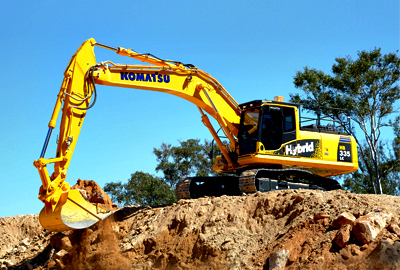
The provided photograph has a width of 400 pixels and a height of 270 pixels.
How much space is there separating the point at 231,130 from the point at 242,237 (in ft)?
16.5

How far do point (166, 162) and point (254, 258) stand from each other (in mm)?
25645

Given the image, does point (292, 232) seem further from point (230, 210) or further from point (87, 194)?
point (87, 194)

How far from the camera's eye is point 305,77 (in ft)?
95.7

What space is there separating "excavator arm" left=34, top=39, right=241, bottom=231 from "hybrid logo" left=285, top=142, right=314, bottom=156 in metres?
1.84

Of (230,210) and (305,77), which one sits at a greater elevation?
(305,77)

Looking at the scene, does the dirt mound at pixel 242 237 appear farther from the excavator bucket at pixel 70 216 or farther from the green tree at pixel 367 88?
the green tree at pixel 367 88

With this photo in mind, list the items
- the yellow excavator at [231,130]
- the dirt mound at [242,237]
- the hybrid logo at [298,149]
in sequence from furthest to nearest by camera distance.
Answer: the hybrid logo at [298,149] < the yellow excavator at [231,130] < the dirt mound at [242,237]

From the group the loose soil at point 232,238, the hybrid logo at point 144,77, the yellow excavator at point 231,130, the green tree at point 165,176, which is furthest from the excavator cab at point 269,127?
the green tree at point 165,176

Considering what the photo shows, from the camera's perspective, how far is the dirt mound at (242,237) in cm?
834

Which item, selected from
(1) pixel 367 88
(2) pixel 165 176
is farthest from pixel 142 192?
(1) pixel 367 88

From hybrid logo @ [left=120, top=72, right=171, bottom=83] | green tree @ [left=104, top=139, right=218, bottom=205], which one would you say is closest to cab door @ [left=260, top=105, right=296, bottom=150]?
hybrid logo @ [left=120, top=72, right=171, bottom=83]

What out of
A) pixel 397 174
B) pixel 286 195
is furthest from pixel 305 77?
pixel 286 195

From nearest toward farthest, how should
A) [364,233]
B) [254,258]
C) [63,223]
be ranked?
1. [364,233]
2. [254,258]
3. [63,223]

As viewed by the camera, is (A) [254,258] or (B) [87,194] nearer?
(A) [254,258]
